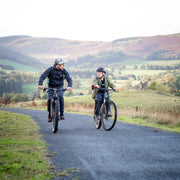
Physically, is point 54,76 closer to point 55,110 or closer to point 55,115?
point 55,110

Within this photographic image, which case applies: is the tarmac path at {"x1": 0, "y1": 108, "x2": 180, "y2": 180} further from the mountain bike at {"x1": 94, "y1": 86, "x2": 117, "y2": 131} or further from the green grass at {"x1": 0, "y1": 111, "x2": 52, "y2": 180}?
the mountain bike at {"x1": 94, "y1": 86, "x2": 117, "y2": 131}

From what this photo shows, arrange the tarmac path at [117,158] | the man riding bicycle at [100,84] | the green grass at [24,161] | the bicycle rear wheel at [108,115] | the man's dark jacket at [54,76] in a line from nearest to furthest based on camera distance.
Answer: the green grass at [24,161] < the tarmac path at [117,158] < the man's dark jacket at [54,76] < the bicycle rear wheel at [108,115] < the man riding bicycle at [100,84]

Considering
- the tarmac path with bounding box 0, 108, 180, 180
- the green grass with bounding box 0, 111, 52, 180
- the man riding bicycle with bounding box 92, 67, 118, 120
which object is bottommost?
the tarmac path with bounding box 0, 108, 180, 180

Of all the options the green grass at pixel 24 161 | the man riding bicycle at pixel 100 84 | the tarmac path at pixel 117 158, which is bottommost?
the tarmac path at pixel 117 158

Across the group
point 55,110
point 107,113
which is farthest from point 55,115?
point 107,113

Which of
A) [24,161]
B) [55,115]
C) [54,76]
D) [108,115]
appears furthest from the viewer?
[108,115]

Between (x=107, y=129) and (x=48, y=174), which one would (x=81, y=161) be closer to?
(x=48, y=174)

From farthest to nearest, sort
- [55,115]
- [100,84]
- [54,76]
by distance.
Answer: [100,84] → [54,76] → [55,115]

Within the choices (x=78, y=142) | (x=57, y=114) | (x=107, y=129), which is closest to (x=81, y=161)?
(x=78, y=142)

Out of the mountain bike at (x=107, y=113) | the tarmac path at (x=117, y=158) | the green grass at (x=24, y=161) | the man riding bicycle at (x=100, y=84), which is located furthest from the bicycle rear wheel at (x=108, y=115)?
the green grass at (x=24, y=161)

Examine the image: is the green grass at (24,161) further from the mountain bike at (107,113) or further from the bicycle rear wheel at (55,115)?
the mountain bike at (107,113)

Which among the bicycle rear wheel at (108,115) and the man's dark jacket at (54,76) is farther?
the bicycle rear wheel at (108,115)

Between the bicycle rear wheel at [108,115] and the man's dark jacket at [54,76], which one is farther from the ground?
the man's dark jacket at [54,76]

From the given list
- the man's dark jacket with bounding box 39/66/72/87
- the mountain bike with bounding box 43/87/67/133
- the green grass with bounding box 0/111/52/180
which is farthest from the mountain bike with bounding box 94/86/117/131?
the green grass with bounding box 0/111/52/180
